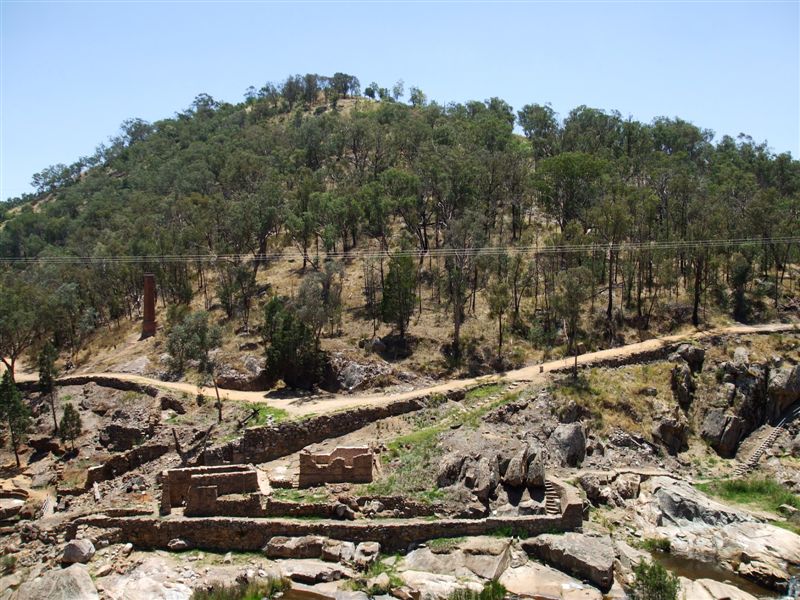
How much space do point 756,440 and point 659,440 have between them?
770cm

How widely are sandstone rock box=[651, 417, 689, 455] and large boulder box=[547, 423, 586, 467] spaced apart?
6.34 m

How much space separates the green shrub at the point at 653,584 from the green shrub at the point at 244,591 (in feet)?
51.4

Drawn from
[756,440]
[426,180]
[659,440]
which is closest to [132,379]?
A: [426,180]

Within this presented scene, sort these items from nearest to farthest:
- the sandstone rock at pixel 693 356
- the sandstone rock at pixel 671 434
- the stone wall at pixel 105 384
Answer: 1. the sandstone rock at pixel 671 434
2. the sandstone rock at pixel 693 356
3. the stone wall at pixel 105 384

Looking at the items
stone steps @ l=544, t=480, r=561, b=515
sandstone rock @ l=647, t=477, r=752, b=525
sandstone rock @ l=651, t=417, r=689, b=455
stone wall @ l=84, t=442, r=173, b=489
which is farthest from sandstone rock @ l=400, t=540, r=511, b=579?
stone wall @ l=84, t=442, r=173, b=489

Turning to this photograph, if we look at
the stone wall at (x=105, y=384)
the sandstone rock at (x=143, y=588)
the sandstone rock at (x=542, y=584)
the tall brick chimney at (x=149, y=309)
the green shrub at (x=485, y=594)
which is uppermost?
the tall brick chimney at (x=149, y=309)

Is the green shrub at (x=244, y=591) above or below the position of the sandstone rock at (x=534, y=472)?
below

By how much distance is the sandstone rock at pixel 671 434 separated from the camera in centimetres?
4975

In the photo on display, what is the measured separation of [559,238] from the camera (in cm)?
7138

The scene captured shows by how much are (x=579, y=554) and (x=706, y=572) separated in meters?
6.62

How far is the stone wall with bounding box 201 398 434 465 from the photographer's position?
47.4 m

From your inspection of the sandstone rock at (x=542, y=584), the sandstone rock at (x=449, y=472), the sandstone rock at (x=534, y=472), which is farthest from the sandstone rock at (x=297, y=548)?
the sandstone rock at (x=534, y=472)

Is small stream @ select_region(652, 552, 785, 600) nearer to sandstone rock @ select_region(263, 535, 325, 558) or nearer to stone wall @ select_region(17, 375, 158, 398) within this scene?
sandstone rock @ select_region(263, 535, 325, 558)

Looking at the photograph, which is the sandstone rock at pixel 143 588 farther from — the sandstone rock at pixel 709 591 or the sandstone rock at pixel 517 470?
the sandstone rock at pixel 709 591
